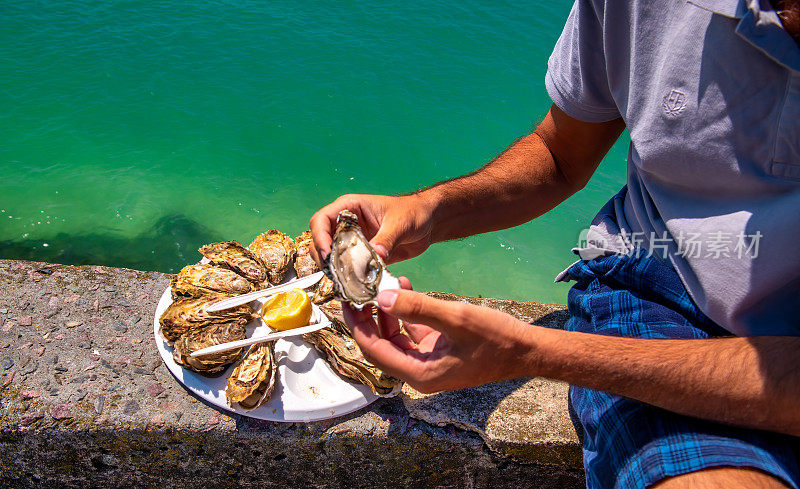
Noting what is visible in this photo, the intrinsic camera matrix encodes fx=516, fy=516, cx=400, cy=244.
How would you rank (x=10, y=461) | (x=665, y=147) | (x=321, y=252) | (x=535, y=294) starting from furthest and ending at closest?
(x=535, y=294) → (x=10, y=461) → (x=321, y=252) → (x=665, y=147)

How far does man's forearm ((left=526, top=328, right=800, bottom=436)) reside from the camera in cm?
135

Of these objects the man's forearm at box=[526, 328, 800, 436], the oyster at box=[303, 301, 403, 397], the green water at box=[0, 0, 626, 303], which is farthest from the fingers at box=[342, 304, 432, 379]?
the green water at box=[0, 0, 626, 303]

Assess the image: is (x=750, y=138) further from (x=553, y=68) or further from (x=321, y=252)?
(x=321, y=252)

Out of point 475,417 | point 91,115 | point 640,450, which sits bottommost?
point 91,115

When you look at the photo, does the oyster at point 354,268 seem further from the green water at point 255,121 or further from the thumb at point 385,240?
the green water at point 255,121

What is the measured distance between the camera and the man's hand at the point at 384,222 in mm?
1804

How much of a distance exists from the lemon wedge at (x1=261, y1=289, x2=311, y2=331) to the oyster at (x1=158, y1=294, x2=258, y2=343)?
88 mm

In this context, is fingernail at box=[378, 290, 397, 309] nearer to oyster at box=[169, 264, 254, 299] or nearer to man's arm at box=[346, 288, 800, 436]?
man's arm at box=[346, 288, 800, 436]

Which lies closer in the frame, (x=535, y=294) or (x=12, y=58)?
(x=535, y=294)

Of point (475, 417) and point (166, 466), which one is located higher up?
point (475, 417)

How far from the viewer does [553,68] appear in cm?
208

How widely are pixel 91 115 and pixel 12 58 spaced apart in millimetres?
1494

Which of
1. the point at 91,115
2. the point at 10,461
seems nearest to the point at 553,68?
the point at 10,461

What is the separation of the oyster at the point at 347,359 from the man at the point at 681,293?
0.21 meters
